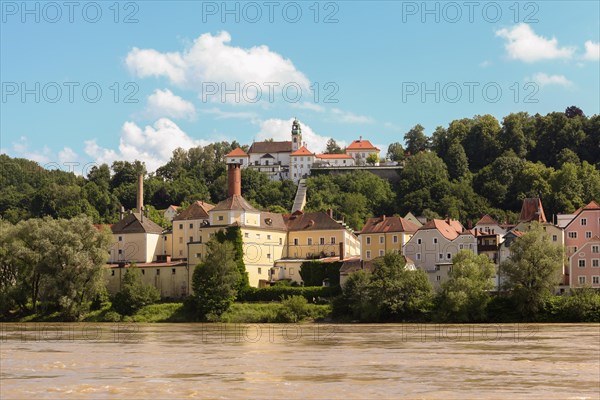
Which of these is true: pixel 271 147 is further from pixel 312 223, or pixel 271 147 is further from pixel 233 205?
pixel 233 205

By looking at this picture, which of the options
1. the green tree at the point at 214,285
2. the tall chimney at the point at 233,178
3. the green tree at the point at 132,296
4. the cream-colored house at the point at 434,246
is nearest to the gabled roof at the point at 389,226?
the cream-colored house at the point at 434,246

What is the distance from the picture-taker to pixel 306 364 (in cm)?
3628

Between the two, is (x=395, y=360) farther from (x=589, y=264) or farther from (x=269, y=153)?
(x=269, y=153)

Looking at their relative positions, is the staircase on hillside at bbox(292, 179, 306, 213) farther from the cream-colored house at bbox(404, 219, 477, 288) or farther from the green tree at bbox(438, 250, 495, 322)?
the green tree at bbox(438, 250, 495, 322)

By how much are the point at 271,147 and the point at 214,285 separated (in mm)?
92264

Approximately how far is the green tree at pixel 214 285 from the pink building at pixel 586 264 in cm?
2531

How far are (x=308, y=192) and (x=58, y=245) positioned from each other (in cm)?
6741

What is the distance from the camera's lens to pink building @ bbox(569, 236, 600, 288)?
72750 millimetres

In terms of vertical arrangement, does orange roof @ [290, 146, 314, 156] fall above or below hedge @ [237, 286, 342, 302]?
above

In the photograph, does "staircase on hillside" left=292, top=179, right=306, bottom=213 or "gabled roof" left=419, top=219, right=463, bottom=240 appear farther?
"staircase on hillside" left=292, top=179, right=306, bottom=213

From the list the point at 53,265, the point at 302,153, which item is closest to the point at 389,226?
the point at 53,265

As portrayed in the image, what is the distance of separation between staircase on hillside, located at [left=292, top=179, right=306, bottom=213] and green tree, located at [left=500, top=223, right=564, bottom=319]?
2467 inches

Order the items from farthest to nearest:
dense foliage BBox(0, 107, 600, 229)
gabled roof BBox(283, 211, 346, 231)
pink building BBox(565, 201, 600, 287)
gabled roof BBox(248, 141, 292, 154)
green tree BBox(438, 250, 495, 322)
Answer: gabled roof BBox(248, 141, 292, 154)
dense foliage BBox(0, 107, 600, 229)
gabled roof BBox(283, 211, 346, 231)
pink building BBox(565, 201, 600, 287)
green tree BBox(438, 250, 495, 322)

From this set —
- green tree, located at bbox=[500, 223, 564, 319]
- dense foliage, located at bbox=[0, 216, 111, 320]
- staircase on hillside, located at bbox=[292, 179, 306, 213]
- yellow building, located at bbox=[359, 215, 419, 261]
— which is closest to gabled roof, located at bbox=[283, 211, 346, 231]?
A: yellow building, located at bbox=[359, 215, 419, 261]
